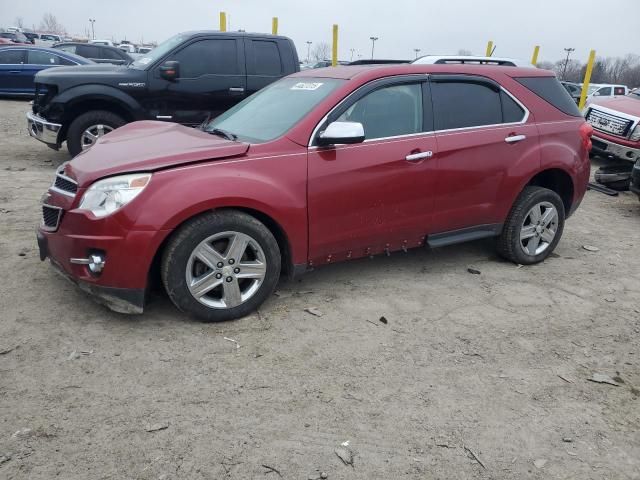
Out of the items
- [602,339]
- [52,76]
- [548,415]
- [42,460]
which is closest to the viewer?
[42,460]

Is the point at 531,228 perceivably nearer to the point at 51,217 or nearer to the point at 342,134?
the point at 342,134

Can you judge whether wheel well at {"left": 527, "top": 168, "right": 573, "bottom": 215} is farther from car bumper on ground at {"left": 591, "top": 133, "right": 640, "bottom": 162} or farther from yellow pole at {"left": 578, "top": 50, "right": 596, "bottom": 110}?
yellow pole at {"left": 578, "top": 50, "right": 596, "bottom": 110}

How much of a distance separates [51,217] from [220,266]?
46.3 inches

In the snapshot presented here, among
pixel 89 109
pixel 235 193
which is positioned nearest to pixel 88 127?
pixel 89 109

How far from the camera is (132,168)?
3422mm

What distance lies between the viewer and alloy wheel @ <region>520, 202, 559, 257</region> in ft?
16.5

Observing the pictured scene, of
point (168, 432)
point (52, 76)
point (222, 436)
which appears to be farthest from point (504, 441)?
point (52, 76)

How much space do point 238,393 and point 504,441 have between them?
54.4 inches

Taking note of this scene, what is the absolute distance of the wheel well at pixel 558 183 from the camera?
5.17 metres

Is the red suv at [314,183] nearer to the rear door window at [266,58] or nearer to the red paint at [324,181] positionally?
the red paint at [324,181]

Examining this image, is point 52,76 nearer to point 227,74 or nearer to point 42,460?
point 227,74

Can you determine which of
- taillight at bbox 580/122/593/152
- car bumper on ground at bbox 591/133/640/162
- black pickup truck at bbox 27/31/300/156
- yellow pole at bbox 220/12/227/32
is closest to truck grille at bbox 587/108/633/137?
car bumper on ground at bbox 591/133/640/162

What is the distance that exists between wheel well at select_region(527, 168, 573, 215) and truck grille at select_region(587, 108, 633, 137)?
4.49 meters

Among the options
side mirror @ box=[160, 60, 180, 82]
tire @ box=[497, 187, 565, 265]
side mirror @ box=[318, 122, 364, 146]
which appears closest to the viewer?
side mirror @ box=[318, 122, 364, 146]
